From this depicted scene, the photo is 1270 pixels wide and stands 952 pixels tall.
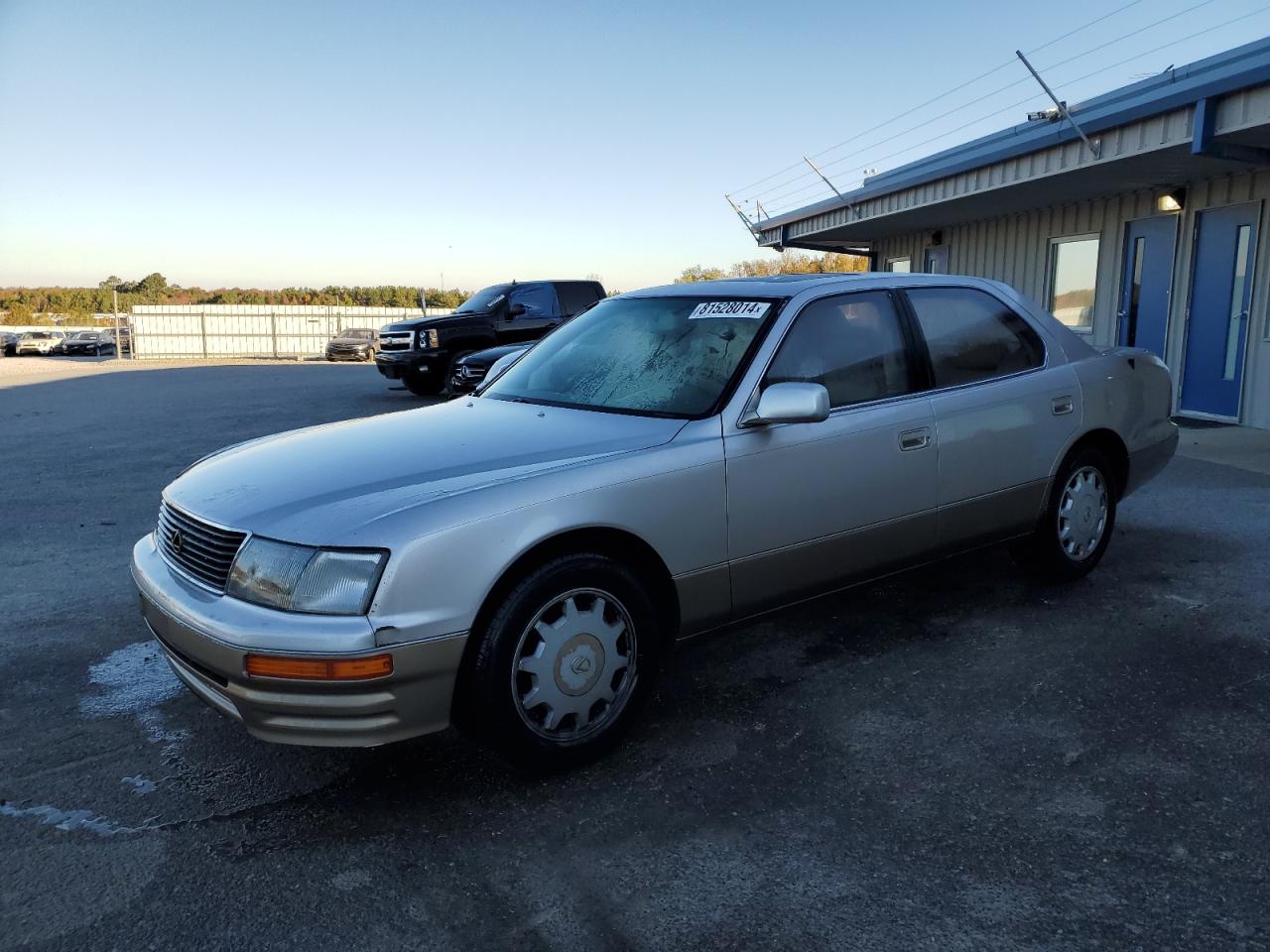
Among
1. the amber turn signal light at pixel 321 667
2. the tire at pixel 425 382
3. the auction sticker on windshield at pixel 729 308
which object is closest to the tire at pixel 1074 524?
the auction sticker on windshield at pixel 729 308

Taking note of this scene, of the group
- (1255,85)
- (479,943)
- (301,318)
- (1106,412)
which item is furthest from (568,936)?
(301,318)

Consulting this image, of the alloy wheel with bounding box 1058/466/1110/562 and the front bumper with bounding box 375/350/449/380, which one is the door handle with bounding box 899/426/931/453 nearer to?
the alloy wheel with bounding box 1058/466/1110/562

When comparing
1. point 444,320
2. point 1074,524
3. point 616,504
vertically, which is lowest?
point 1074,524

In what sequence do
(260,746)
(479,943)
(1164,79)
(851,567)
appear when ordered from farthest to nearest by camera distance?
(1164,79) < (851,567) < (260,746) < (479,943)

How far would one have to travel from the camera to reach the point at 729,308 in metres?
4.00

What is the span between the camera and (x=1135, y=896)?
2449 millimetres

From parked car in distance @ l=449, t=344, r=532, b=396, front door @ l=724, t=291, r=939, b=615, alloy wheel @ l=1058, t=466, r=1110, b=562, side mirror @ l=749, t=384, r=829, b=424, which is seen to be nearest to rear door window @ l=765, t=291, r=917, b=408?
front door @ l=724, t=291, r=939, b=615

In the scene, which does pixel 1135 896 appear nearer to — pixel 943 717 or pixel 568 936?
pixel 943 717

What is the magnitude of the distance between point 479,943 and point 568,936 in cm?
22

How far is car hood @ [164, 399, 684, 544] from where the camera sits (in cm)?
286

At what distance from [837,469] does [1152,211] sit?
10.9m

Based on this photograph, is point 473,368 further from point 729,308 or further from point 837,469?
point 837,469

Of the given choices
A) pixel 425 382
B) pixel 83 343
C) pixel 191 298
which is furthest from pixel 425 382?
pixel 191 298

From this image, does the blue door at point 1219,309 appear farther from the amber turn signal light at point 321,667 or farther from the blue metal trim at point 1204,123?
the amber turn signal light at point 321,667
